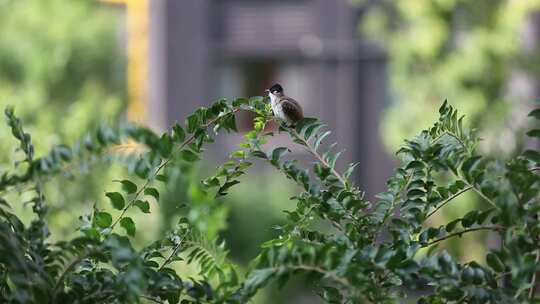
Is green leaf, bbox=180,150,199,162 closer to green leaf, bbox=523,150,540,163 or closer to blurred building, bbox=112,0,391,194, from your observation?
green leaf, bbox=523,150,540,163

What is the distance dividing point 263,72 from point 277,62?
0.31 m

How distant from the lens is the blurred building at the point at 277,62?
16.6 metres

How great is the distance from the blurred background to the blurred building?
0.02m

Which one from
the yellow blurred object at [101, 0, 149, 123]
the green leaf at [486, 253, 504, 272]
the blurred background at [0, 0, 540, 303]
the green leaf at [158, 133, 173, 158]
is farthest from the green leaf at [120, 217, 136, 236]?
the yellow blurred object at [101, 0, 149, 123]

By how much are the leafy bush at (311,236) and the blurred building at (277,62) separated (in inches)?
564

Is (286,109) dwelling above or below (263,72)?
above

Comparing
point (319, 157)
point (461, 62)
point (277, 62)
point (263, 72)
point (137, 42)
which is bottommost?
point (263, 72)

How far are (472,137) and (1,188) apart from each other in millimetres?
930

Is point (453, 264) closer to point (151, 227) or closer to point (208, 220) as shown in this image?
point (208, 220)

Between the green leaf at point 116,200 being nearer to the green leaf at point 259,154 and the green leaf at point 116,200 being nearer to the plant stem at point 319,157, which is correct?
the green leaf at point 259,154

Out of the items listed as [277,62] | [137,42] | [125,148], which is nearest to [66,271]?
[125,148]

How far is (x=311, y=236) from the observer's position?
2066mm

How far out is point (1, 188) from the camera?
5.65 ft

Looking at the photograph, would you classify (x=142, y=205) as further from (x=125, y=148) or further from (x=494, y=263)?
(x=494, y=263)
